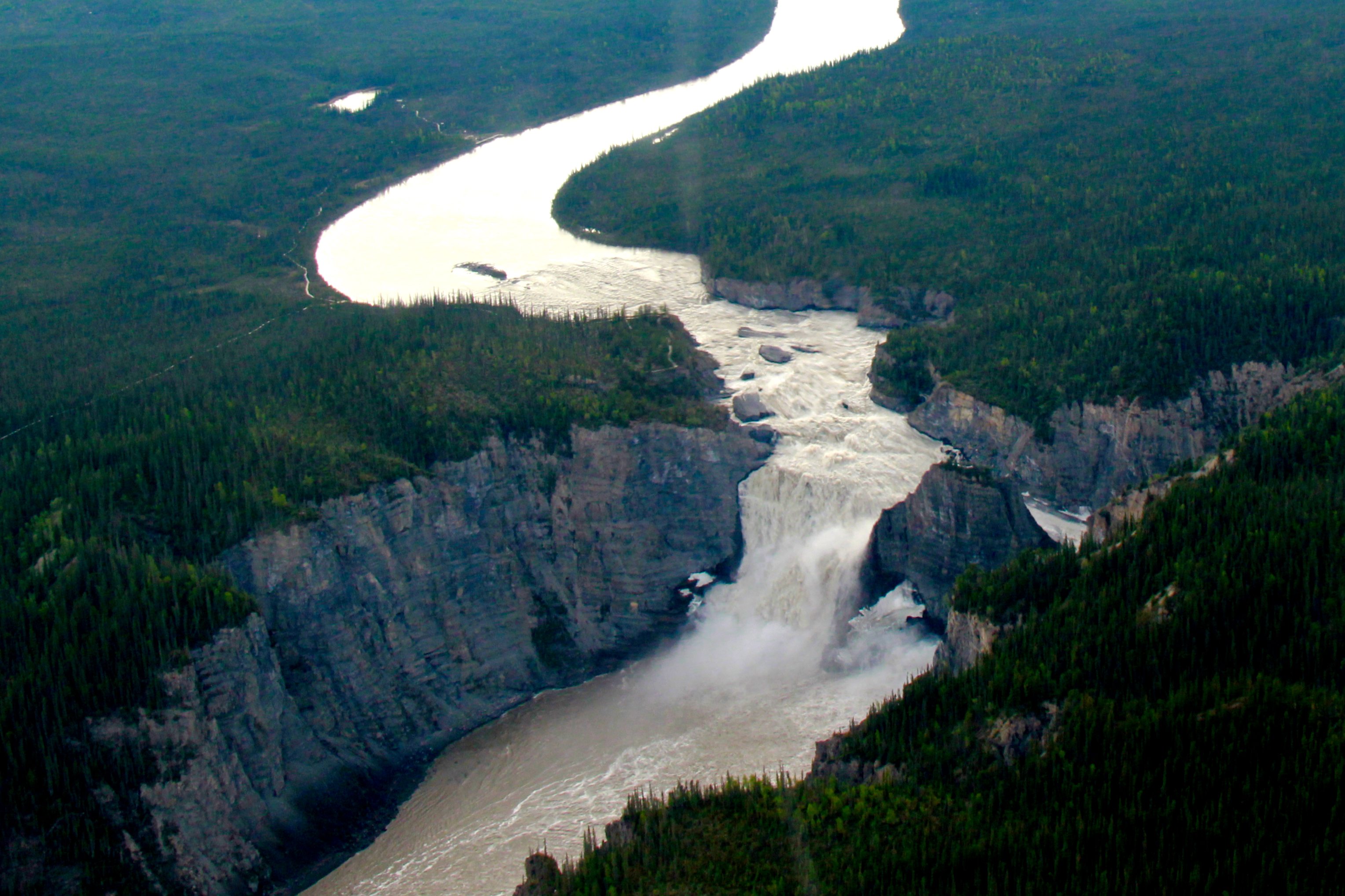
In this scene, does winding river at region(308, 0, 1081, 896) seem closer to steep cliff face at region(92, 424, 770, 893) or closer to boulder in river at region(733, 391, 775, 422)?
boulder in river at region(733, 391, 775, 422)

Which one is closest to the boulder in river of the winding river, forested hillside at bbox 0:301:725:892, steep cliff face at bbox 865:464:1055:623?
the winding river

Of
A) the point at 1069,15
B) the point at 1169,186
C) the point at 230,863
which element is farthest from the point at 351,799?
the point at 1069,15

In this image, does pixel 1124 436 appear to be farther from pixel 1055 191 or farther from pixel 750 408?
pixel 1055 191

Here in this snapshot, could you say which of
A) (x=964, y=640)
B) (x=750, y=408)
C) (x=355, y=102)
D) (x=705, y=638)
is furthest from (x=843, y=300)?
(x=355, y=102)

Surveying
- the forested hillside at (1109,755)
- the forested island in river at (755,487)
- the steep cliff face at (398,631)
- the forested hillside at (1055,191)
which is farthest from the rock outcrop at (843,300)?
the forested hillside at (1109,755)

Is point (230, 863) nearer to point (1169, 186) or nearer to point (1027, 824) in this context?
point (1027, 824)

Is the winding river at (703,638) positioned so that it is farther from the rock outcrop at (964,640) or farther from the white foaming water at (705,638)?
the rock outcrop at (964,640)
